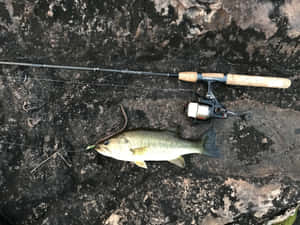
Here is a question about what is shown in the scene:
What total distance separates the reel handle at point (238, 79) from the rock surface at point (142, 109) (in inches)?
7.8

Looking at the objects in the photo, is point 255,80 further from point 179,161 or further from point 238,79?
point 179,161

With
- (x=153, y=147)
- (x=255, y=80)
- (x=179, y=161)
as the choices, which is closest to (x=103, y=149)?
(x=153, y=147)

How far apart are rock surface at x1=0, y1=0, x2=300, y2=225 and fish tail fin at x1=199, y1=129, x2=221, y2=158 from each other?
0.16m

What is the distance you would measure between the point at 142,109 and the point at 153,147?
0.49m

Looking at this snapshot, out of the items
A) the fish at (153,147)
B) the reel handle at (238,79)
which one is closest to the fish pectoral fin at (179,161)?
the fish at (153,147)

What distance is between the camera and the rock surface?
292 cm

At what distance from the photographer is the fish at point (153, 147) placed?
2.84 meters

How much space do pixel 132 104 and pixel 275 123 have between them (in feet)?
5.79

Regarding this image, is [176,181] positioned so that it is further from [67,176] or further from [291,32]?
[291,32]

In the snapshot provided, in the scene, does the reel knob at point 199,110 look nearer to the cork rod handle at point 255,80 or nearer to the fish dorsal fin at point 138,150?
the cork rod handle at point 255,80

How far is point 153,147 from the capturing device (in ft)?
9.43

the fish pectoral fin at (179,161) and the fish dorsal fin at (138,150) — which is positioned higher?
the fish dorsal fin at (138,150)

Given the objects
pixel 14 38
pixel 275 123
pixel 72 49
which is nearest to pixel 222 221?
pixel 275 123

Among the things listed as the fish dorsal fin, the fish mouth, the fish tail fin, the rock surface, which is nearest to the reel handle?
the rock surface
